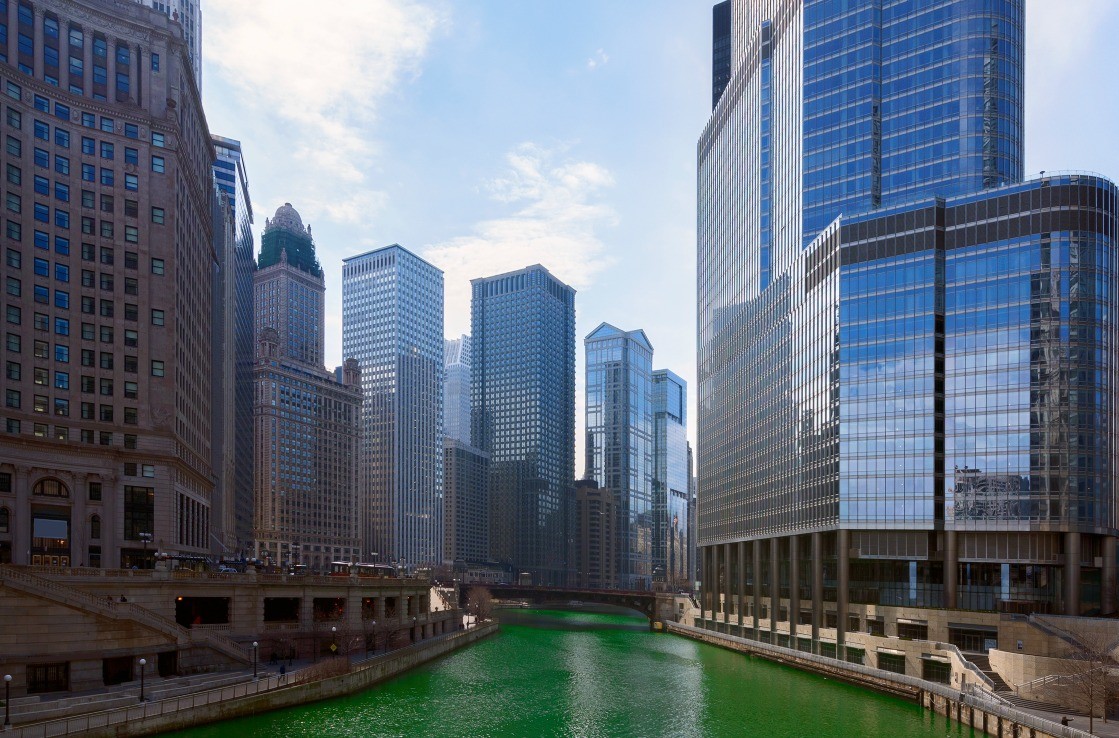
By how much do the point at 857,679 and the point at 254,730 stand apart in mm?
59116

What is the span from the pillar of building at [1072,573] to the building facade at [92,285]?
93.0m

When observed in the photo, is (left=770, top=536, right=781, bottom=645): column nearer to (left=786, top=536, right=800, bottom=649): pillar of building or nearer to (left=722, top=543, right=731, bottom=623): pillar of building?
(left=786, top=536, right=800, bottom=649): pillar of building

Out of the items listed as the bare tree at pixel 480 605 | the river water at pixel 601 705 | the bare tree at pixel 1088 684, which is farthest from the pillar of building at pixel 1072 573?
the bare tree at pixel 480 605

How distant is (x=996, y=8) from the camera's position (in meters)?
114

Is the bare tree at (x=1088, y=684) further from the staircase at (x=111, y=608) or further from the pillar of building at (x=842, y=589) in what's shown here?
the staircase at (x=111, y=608)

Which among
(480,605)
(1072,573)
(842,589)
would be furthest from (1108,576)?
(480,605)

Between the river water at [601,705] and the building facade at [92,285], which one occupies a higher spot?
the building facade at [92,285]

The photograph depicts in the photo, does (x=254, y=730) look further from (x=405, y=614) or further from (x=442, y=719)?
(x=405, y=614)

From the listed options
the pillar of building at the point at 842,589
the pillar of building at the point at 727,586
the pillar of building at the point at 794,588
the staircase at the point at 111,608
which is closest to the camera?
the staircase at the point at 111,608

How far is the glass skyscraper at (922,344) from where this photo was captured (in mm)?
93438

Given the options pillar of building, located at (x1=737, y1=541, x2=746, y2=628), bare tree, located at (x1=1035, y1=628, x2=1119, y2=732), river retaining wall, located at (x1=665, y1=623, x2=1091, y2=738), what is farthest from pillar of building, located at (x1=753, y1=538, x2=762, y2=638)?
bare tree, located at (x1=1035, y1=628, x2=1119, y2=732)

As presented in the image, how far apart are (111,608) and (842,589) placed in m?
76.1

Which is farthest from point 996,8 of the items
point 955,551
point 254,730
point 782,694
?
point 254,730

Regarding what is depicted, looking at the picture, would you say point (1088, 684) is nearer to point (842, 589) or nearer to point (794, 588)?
point (842, 589)
